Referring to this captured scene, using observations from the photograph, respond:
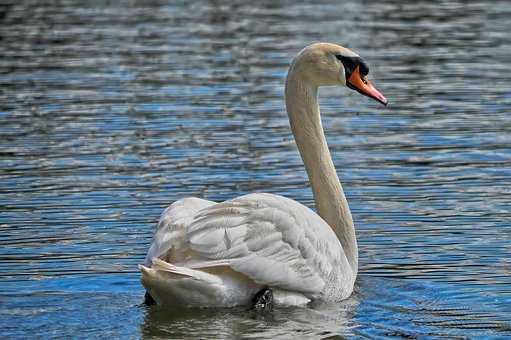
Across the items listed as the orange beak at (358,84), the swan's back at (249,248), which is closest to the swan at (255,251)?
the swan's back at (249,248)

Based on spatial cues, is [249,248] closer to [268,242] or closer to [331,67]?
[268,242]

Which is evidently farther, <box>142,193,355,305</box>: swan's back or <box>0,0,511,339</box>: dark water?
<box>0,0,511,339</box>: dark water

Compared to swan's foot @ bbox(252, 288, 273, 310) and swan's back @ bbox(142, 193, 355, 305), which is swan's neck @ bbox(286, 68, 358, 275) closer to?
swan's back @ bbox(142, 193, 355, 305)

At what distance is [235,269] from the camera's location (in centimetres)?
1063

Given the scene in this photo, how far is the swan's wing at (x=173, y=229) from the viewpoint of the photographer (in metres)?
10.9

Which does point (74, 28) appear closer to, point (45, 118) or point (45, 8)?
point (45, 8)

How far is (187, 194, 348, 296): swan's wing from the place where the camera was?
10.7 metres

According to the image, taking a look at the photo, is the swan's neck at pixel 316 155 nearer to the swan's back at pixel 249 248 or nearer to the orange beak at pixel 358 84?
the orange beak at pixel 358 84

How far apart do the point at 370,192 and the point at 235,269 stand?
511cm

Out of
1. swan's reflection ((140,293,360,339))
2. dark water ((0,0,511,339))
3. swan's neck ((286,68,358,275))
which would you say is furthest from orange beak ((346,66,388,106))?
swan's reflection ((140,293,360,339))

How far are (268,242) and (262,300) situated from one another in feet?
1.46

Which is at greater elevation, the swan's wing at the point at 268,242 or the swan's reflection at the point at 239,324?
the swan's wing at the point at 268,242

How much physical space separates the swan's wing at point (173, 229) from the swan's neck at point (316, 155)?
49.7 inches

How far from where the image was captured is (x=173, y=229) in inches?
435
